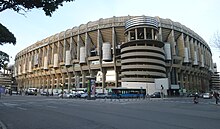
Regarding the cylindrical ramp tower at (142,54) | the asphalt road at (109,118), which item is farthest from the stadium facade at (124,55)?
the asphalt road at (109,118)

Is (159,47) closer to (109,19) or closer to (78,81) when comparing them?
(109,19)

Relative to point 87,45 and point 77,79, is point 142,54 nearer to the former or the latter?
point 87,45

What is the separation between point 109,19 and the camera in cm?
9981

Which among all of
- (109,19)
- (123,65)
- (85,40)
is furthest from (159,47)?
(85,40)

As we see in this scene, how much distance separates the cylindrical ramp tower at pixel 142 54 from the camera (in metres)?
84.4

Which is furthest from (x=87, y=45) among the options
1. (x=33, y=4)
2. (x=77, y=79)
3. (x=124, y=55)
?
(x=33, y=4)

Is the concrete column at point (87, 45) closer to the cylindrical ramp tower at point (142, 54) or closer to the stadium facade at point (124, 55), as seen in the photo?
the stadium facade at point (124, 55)

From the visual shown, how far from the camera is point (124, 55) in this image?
8831 cm

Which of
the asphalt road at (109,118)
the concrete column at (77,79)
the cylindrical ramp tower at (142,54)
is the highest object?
the cylindrical ramp tower at (142,54)

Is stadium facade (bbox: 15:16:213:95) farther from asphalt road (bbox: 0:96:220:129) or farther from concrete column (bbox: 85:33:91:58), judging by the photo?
asphalt road (bbox: 0:96:220:129)

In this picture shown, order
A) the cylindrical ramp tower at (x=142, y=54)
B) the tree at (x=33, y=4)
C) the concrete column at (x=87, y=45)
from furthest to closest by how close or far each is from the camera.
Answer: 1. the concrete column at (x=87, y=45)
2. the cylindrical ramp tower at (x=142, y=54)
3. the tree at (x=33, y=4)

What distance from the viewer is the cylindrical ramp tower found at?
84.4 meters

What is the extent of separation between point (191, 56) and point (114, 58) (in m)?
44.5

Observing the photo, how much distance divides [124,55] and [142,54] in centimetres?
772
